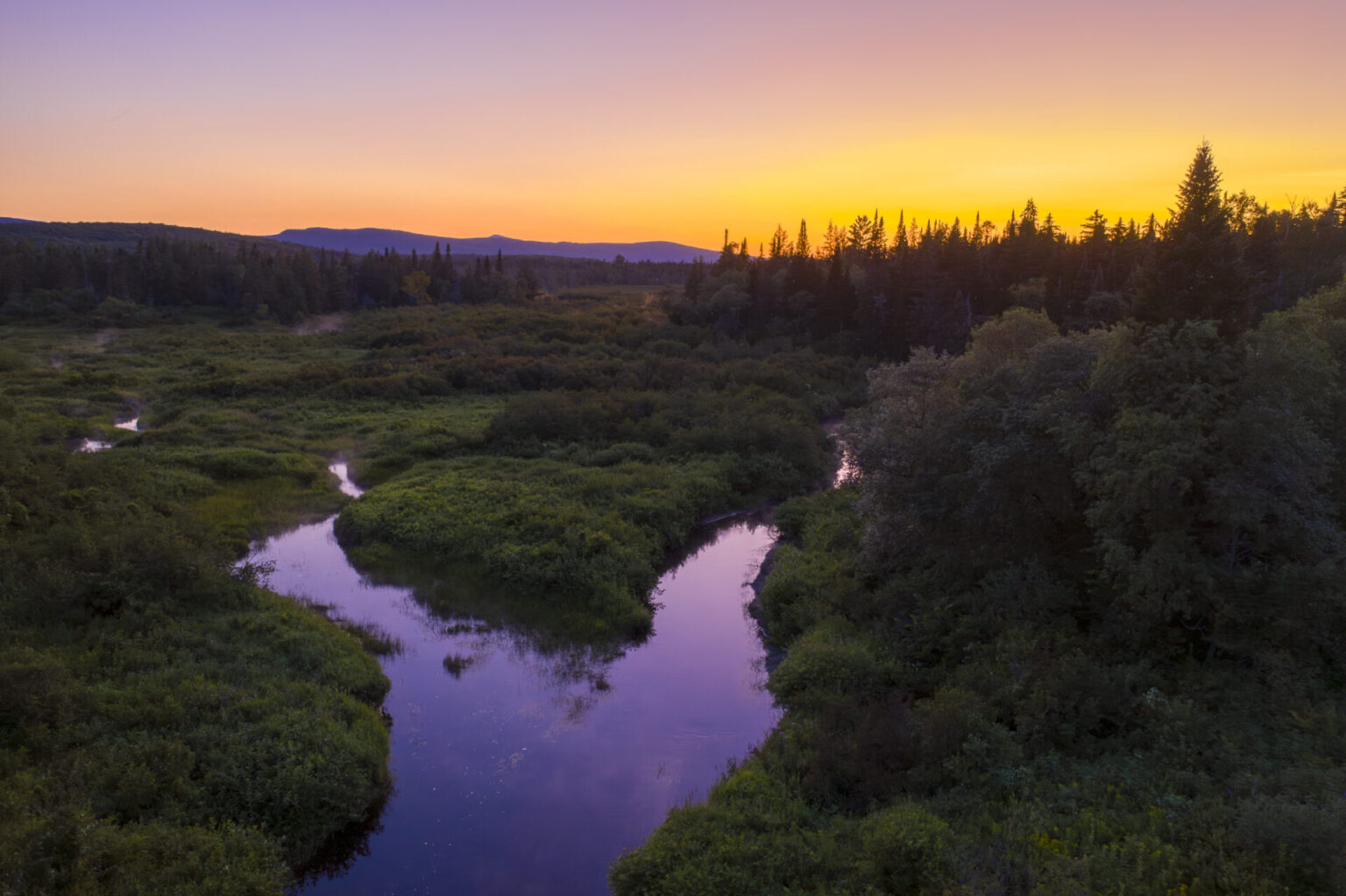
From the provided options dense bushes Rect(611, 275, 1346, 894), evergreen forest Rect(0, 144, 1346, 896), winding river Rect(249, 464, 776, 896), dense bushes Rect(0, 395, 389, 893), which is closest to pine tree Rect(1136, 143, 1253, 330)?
evergreen forest Rect(0, 144, 1346, 896)

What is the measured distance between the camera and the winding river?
12766 millimetres

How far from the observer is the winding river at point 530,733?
12.8 m

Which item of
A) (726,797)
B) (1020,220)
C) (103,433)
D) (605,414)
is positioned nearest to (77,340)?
(103,433)

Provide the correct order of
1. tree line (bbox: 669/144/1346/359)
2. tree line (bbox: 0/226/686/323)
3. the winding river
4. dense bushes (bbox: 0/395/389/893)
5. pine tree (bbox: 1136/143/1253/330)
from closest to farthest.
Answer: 1. dense bushes (bbox: 0/395/389/893)
2. the winding river
3. pine tree (bbox: 1136/143/1253/330)
4. tree line (bbox: 669/144/1346/359)
5. tree line (bbox: 0/226/686/323)

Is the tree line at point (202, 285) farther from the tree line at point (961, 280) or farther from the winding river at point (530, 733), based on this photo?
the winding river at point (530, 733)

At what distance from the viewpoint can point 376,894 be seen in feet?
39.4

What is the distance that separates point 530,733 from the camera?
1619cm

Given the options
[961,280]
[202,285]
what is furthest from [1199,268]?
[202,285]

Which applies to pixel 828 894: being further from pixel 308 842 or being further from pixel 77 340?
pixel 77 340

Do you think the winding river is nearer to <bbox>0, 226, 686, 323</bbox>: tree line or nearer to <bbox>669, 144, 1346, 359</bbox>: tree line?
<bbox>669, 144, 1346, 359</bbox>: tree line

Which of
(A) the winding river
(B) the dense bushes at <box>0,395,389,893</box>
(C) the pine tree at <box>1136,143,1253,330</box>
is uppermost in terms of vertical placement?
(C) the pine tree at <box>1136,143,1253,330</box>

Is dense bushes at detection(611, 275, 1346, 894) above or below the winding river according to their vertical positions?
above

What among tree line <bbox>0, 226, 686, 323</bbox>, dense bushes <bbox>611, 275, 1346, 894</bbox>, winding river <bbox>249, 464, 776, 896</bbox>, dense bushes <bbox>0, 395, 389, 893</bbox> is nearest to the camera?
dense bushes <bbox>0, 395, 389, 893</bbox>

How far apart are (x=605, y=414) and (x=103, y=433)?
25.4 meters
